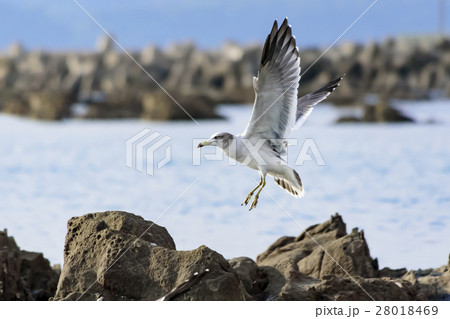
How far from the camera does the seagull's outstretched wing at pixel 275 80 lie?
20.1 feet

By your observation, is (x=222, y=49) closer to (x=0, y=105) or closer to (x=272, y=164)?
(x=0, y=105)

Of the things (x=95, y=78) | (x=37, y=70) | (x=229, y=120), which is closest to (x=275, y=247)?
(x=229, y=120)

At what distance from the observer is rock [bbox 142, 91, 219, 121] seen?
71.7 ft

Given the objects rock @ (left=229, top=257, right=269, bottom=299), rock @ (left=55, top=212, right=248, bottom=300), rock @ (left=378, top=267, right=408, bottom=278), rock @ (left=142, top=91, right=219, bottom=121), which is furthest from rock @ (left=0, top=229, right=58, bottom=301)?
rock @ (left=142, top=91, right=219, bottom=121)

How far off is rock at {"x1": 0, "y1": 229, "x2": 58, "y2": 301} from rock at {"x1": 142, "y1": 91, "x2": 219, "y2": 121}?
14.8m

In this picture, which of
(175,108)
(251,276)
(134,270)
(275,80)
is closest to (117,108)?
(175,108)

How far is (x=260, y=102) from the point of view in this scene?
20.3 feet

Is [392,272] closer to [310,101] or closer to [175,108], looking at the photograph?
[310,101]

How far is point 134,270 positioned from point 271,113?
195 cm

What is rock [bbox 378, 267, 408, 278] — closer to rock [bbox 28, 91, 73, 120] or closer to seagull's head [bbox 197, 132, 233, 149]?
seagull's head [bbox 197, 132, 233, 149]

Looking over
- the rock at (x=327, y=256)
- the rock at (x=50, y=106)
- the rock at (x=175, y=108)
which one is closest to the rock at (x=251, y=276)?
the rock at (x=327, y=256)

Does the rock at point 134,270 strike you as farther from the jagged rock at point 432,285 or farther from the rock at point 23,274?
the jagged rock at point 432,285

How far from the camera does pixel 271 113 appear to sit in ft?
20.7

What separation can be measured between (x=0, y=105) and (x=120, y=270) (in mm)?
23765
